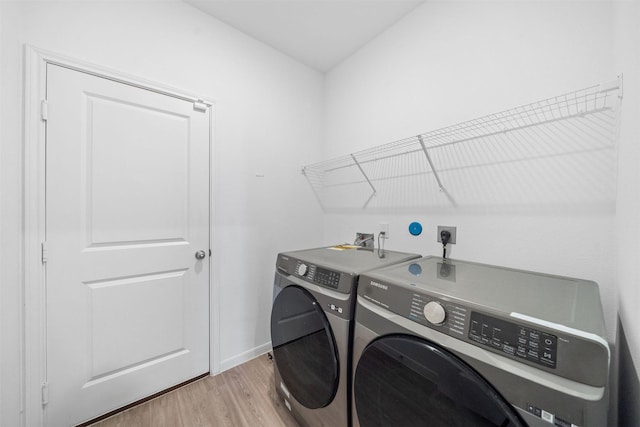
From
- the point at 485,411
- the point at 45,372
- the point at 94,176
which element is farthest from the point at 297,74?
the point at 45,372

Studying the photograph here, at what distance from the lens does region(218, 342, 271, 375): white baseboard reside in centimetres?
184

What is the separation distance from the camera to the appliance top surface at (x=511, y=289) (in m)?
0.64

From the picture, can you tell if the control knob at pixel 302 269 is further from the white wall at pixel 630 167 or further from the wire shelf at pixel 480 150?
the white wall at pixel 630 167

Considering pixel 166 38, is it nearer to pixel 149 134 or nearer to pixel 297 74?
pixel 149 134

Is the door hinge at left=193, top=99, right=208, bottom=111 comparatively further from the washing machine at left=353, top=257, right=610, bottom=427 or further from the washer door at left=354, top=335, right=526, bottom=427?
the washer door at left=354, top=335, right=526, bottom=427

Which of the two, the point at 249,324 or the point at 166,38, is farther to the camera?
the point at 249,324

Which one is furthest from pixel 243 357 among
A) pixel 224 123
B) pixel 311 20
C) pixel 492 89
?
pixel 311 20

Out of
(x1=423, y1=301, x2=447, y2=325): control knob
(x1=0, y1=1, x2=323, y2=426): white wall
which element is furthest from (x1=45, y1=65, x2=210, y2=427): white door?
(x1=423, y1=301, x2=447, y2=325): control knob

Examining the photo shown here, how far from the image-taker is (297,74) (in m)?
2.29

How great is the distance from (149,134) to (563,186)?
7.76ft

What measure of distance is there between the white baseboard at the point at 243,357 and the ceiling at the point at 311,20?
269cm

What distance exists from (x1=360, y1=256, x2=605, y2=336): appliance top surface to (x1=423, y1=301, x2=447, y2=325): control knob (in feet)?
0.14

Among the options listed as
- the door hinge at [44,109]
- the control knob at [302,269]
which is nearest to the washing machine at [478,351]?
the control knob at [302,269]

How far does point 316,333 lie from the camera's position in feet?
3.73
